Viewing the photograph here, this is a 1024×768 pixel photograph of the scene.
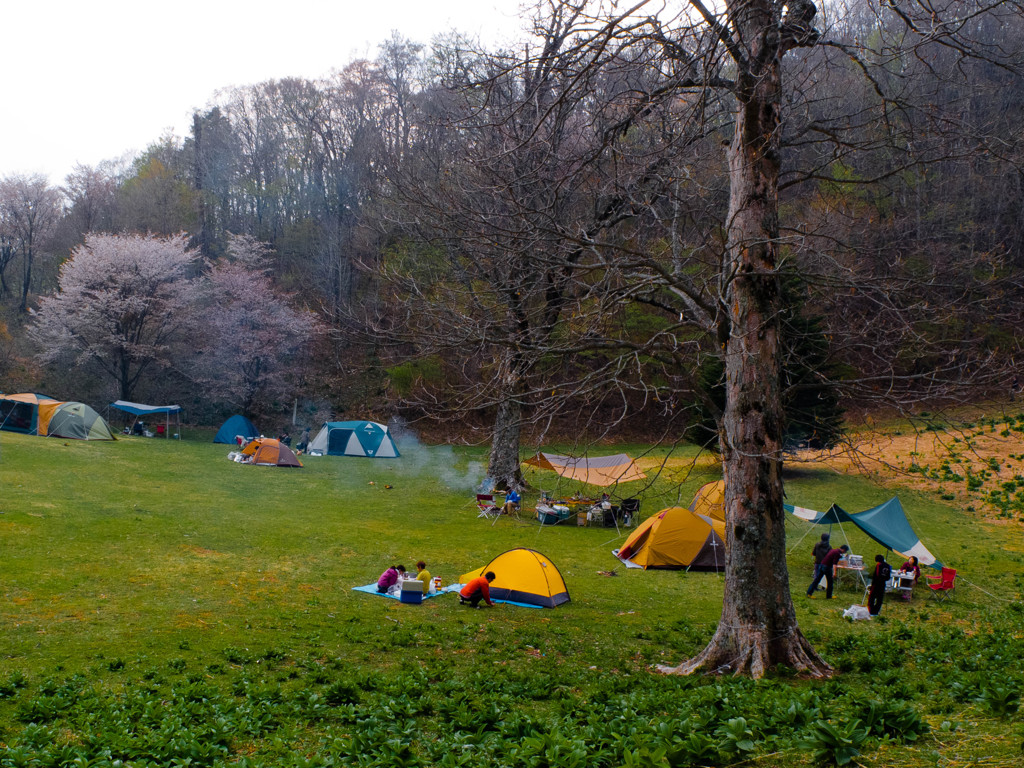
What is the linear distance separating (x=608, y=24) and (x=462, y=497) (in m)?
18.2

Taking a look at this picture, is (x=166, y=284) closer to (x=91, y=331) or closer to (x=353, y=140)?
(x=91, y=331)

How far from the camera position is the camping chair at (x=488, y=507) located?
20.5 metres

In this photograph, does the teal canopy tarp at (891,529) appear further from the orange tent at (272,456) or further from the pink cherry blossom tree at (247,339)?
the pink cherry blossom tree at (247,339)

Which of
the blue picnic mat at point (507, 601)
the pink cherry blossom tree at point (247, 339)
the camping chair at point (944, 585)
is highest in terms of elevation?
the pink cherry blossom tree at point (247, 339)

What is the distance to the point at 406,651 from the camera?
9352 mm

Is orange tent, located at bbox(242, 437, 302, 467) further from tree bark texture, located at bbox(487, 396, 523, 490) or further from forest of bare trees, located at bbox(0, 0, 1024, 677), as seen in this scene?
tree bark texture, located at bbox(487, 396, 523, 490)

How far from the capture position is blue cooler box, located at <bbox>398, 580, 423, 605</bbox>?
478 inches

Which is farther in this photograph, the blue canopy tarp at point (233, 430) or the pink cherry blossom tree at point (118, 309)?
the pink cherry blossom tree at point (118, 309)

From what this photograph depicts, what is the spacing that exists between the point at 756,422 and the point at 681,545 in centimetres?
901

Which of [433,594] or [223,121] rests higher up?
[223,121]

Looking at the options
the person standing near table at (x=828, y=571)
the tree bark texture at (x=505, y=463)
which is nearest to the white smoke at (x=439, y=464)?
the tree bark texture at (x=505, y=463)

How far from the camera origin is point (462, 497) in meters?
23.4

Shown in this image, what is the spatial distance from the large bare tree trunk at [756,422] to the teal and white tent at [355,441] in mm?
25544

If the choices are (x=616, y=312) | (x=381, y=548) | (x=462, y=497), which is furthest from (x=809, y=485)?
(x=616, y=312)
